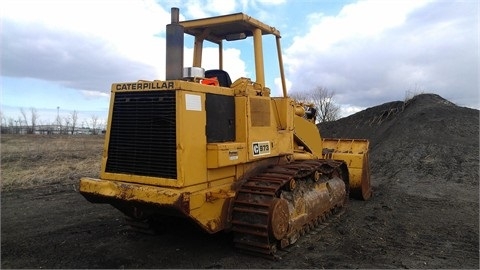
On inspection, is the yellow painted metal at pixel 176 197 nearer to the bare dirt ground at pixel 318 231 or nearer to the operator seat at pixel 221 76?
the bare dirt ground at pixel 318 231

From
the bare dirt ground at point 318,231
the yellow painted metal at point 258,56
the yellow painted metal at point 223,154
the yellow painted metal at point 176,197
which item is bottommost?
the bare dirt ground at point 318,231

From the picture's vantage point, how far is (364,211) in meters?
8.60

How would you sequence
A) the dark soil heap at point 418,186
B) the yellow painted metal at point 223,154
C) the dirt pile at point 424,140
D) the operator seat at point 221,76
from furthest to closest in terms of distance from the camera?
1. the dirt pile at point 424,140
2. the operator seat at point 221,76
3. the dark soil heap at point 418,186
4. the yellow painted metal at point 223,154

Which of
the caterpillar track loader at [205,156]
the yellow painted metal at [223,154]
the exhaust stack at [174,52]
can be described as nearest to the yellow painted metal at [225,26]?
the caterpillar track loader at [205,156]

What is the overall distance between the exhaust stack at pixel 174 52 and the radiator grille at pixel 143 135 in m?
0.34

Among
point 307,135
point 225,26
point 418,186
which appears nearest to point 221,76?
point 225,26

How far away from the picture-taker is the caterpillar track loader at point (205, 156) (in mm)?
5035

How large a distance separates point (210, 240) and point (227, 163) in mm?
1506

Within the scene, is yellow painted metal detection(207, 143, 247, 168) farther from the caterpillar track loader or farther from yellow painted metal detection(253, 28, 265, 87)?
yellow painted metal detection(253, 28, 265, 87)

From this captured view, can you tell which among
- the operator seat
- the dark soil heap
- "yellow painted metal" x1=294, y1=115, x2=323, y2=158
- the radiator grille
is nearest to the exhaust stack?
the radiator grille

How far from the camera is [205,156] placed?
5305 millimetres

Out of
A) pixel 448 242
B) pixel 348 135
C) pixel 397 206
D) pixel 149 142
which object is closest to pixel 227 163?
pixel 149 142

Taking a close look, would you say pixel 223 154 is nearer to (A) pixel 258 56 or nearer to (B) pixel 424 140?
(A) pixel 258 56

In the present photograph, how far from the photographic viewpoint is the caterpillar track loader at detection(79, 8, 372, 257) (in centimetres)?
504
